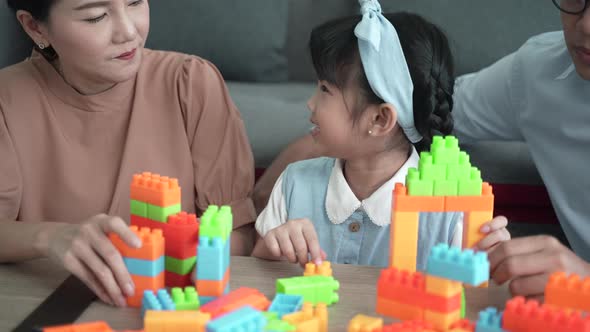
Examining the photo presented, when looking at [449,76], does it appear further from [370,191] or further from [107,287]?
[107,287]

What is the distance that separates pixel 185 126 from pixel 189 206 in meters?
0.16

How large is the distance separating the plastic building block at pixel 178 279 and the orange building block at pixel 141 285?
0.03 meters

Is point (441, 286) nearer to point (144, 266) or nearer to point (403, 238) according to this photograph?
point (403, 238)

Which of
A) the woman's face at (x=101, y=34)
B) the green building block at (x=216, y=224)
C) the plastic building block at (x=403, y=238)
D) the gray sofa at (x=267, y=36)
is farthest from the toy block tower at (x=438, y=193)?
the gray sofa at (x=267, y=36)

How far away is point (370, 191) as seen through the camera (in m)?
1.39

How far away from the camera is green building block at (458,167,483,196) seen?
1.01 metres

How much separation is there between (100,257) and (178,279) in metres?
0.11

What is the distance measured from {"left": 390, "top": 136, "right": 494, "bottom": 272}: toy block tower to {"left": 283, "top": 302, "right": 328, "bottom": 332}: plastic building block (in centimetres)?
15

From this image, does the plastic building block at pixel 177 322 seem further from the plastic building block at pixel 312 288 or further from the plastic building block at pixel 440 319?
the plastic building block at pixel 440 319

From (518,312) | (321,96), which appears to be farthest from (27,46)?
(518,312)

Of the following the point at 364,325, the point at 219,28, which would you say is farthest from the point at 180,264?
the point at 219,28

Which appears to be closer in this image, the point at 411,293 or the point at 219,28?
the point at 411,293

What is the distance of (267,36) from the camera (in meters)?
2.52

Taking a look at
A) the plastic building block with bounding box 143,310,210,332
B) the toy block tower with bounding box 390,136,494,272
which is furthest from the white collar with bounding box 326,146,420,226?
the plastic building block with bounding box 143,310,210,332
